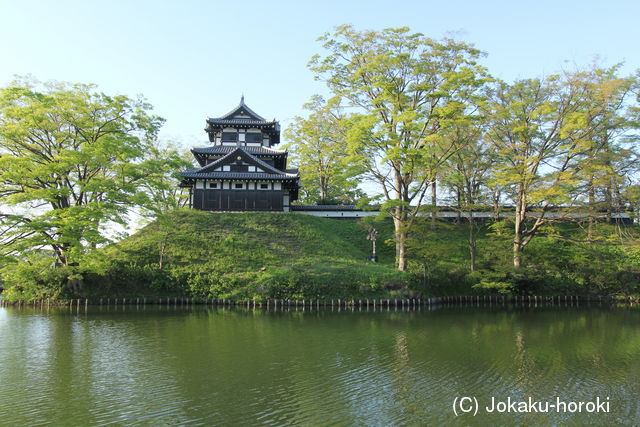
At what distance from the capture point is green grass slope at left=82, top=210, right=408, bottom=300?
2298 centimetres

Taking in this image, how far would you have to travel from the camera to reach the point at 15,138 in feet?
66.6

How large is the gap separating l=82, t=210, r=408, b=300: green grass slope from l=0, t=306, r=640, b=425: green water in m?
4.85

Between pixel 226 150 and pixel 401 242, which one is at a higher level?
pixel 226 150

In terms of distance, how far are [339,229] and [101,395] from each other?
89.1ft

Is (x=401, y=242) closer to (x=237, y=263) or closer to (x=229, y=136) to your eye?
(x=237, y=263)

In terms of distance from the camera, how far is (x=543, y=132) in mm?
25156

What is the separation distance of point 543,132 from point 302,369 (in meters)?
22.5

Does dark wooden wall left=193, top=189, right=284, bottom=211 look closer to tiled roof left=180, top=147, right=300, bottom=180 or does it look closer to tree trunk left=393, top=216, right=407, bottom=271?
tiled roof left=180, top=147, right=300, bottom=180

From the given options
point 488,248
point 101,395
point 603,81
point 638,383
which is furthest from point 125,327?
point 603,81

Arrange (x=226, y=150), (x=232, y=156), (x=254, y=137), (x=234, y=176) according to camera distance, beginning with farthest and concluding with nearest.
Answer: (x=254, y=137) < (x=226, y=150) < (x=232, y=156) < (x=234, y=176)

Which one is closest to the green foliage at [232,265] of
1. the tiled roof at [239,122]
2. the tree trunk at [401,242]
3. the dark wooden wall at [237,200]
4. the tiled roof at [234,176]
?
the tree trunk at [401,242]

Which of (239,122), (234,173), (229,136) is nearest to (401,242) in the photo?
(234,173)

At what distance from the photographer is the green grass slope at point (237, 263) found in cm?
2298

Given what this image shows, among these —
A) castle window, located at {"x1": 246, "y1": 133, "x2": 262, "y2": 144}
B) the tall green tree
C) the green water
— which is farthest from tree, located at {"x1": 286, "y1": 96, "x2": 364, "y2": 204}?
the green water
